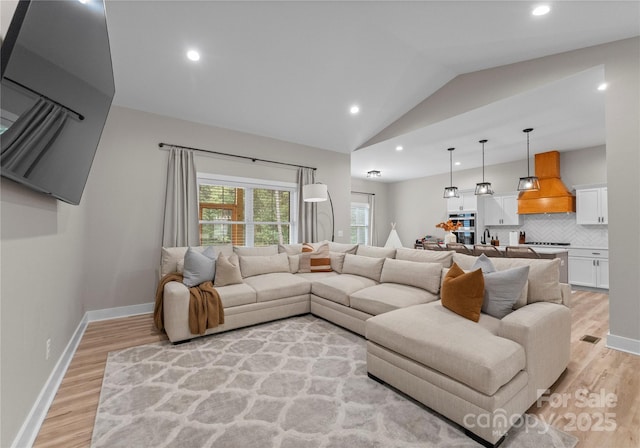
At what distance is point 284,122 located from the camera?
15.8ft

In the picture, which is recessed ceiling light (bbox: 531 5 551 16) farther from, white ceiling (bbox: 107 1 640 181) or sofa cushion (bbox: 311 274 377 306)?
sofa cushion (bbox: 311 274 377 306)

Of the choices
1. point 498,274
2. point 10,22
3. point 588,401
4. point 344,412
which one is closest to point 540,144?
point 498,274

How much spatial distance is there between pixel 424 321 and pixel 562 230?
18.9ft

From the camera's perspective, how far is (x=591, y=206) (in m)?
5.41

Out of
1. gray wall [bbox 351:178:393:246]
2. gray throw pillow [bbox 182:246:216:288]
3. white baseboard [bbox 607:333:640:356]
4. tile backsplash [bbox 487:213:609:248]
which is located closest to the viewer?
white baseboard [bbox 607:333:640:356]

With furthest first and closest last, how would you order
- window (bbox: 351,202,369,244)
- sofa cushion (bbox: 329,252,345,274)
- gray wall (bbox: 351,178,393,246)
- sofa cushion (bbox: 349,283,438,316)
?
gray wall (bbox: 351,178,393,246) < window (bbox: 351,202,369,244) < sofa cushion (bbox: 329,252,345,274) < sofa cushion (bbox: 349,283,438,316)

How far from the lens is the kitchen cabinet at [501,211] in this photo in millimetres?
6454

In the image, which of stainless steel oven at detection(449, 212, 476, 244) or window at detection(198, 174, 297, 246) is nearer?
window at detection(198, 174, 297, 246)

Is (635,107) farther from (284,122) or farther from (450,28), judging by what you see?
(284,122)

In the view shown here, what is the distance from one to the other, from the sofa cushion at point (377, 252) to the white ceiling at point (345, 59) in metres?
2.19

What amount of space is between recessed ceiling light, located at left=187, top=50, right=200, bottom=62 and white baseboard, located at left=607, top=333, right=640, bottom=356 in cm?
530

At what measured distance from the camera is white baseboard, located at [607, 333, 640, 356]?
2736mm

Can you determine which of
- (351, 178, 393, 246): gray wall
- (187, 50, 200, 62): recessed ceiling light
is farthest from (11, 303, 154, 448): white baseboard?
(351, 178, 393, 246): gray wall

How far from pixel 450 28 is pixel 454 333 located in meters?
3.08
